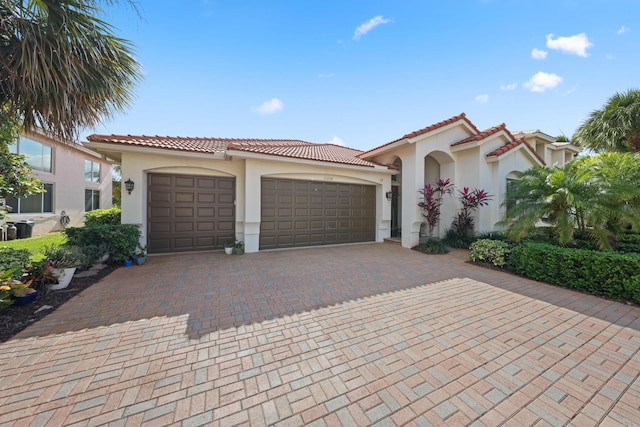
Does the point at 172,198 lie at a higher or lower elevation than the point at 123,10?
lower

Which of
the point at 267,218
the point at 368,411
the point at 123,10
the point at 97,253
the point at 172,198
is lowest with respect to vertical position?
the point at 368,411

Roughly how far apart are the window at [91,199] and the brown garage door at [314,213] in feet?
53.0

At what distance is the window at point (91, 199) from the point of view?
16.6m

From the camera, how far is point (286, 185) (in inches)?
368

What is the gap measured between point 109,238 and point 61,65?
4291 millimetres

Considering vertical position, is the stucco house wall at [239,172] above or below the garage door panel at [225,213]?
above

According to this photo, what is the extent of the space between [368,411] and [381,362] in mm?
711

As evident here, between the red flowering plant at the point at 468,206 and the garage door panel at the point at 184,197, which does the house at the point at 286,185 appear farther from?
the red flowering plant at the point at 468,206

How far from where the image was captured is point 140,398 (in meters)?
2.20

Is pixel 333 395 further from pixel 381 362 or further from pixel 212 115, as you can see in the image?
pixel 212 115

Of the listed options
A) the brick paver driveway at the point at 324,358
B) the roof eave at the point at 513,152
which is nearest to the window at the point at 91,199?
the brick paver driveway at the point at 324,358

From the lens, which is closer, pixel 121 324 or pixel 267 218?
pixel 121 324

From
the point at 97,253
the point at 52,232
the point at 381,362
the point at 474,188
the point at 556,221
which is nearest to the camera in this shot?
the point at 381,362

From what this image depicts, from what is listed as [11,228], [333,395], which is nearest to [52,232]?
[11,228]
